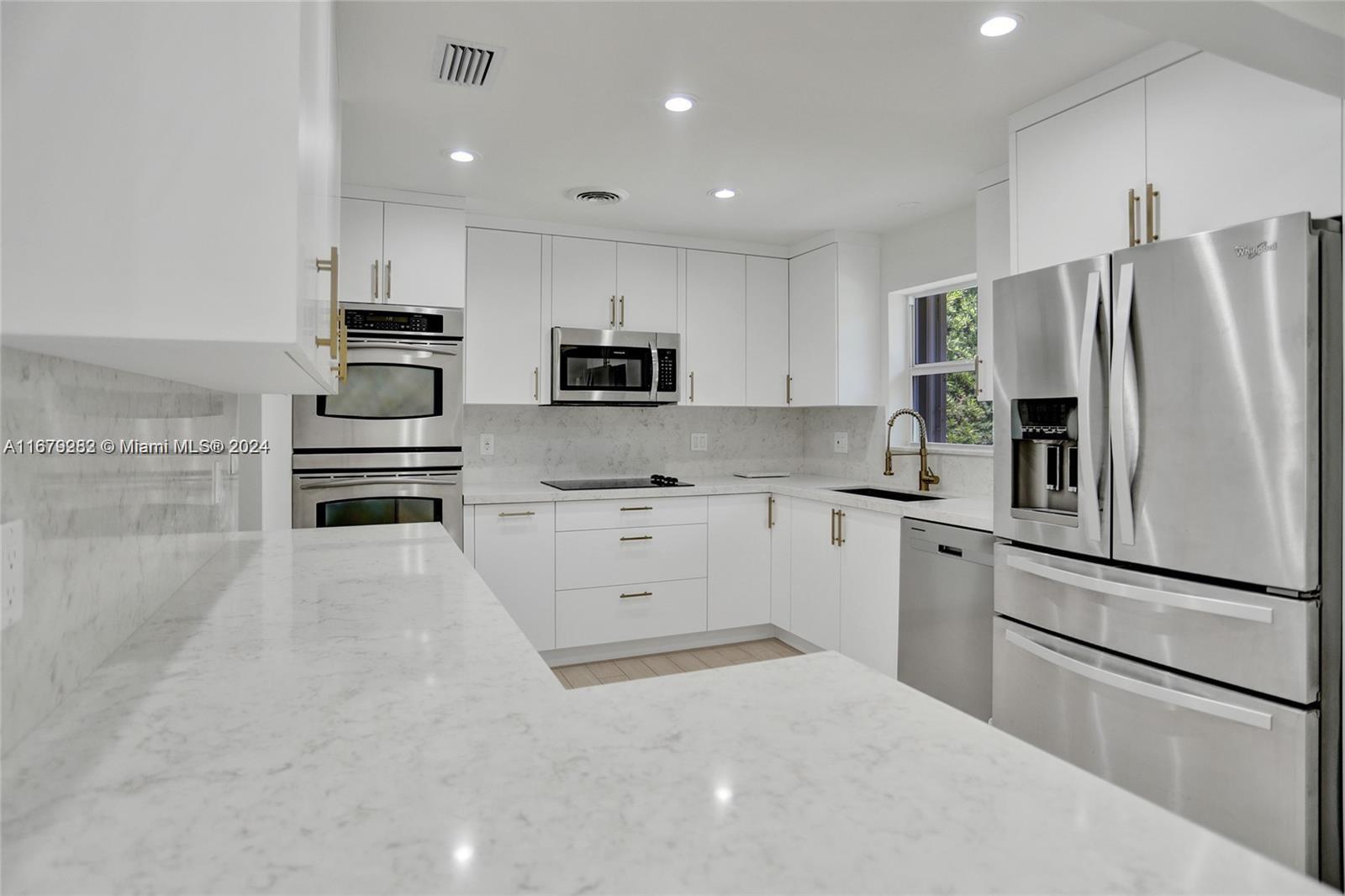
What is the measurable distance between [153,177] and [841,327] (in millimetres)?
3560

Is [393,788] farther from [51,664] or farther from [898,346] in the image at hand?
[898,346]

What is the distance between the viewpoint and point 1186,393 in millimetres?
1836

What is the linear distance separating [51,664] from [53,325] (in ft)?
1.50

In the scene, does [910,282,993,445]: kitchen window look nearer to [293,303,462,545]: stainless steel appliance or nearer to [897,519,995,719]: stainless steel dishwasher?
[897,519,995,719]: stainless steel dishwasher

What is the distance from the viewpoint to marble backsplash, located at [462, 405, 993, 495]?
4.08m

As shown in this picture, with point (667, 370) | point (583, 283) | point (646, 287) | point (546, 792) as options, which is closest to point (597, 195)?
point (583, 283)

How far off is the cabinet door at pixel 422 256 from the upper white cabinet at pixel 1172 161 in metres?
2.37

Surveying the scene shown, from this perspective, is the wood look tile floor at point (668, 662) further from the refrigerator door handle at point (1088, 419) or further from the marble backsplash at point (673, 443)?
the refrigerator door handle at point (1088, 419)

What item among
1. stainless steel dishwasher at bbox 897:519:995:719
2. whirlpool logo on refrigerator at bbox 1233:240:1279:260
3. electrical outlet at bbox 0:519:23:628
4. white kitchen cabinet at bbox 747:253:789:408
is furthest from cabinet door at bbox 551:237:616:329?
electrical outlet at bbox 0:519:23:628

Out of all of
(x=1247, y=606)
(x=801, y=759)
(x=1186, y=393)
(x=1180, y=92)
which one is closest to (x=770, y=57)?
(x=1180, y=92)

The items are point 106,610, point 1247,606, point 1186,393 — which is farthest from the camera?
point 1186,393

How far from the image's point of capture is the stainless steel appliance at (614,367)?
380 cm

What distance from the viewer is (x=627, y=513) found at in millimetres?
3705

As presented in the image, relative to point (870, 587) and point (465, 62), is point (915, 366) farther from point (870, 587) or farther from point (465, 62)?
point (465, 62)
